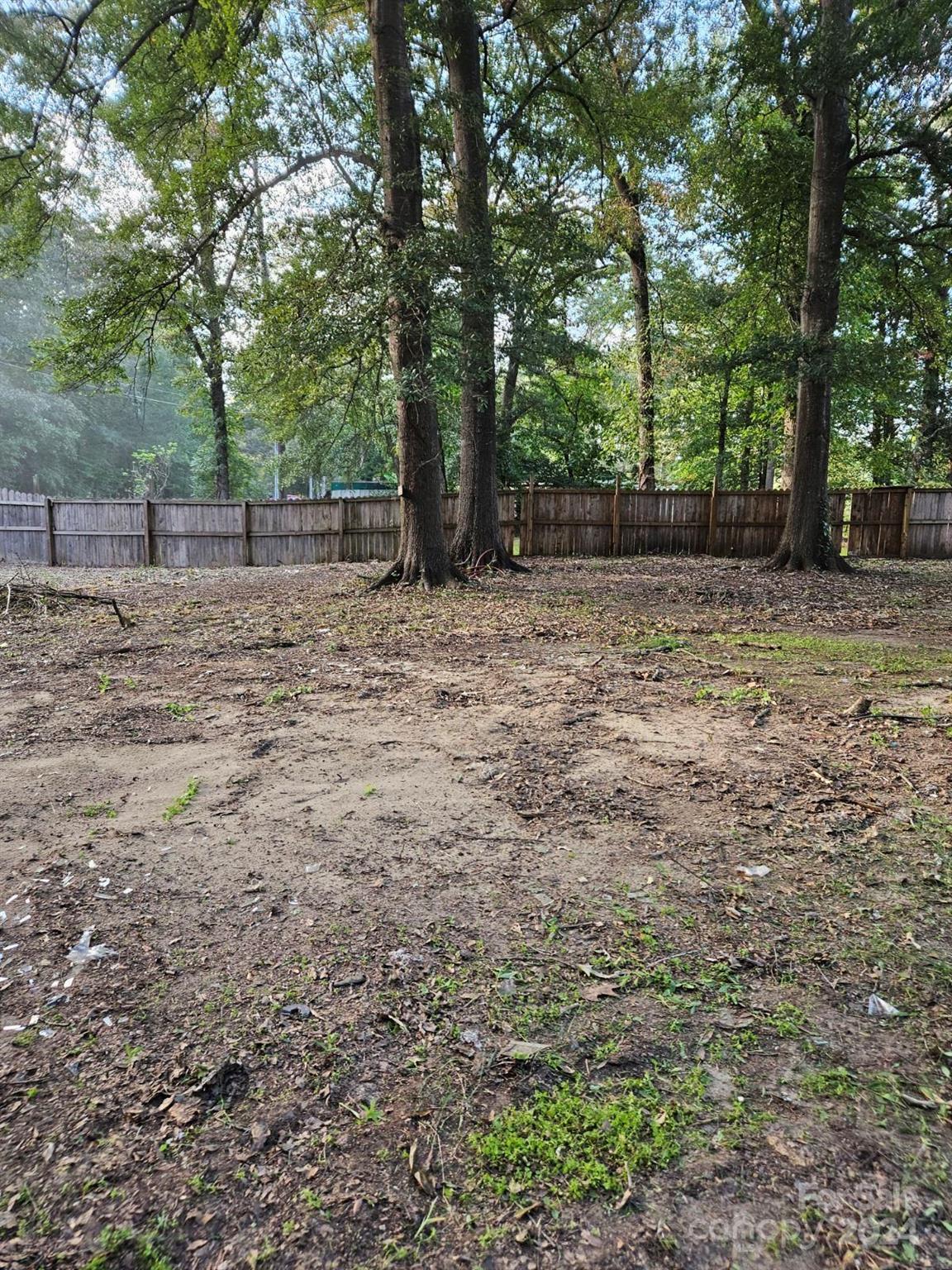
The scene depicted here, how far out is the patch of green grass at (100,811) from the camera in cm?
286

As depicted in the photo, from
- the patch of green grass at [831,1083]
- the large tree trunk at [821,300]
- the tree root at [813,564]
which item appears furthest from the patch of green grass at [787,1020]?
the tree root at [813,564]

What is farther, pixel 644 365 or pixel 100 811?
pixel 644 365

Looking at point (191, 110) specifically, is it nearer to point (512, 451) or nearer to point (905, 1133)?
point (512, 451)

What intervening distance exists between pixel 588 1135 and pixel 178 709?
11.7 feet

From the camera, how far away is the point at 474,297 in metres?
7.42

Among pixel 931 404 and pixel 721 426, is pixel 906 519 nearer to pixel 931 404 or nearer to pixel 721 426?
pixel 931 404

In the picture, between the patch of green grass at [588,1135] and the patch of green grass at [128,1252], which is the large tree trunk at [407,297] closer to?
the patch of green grass at [588,1135]

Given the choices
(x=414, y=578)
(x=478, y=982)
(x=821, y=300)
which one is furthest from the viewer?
(x=821, y=300)

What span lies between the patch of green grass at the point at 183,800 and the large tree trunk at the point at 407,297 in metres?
5.67

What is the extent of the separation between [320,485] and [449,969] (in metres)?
39.4

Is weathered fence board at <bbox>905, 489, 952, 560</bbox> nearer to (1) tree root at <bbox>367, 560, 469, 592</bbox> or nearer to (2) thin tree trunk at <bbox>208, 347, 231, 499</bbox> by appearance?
(1) tree root at <bbox>367, 560, 469, 592</bbox>

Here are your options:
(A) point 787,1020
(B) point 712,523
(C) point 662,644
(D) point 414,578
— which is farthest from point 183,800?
(B) point 712,523

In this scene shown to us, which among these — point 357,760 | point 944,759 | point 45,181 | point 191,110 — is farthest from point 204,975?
point 45,181

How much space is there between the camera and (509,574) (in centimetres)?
1084
